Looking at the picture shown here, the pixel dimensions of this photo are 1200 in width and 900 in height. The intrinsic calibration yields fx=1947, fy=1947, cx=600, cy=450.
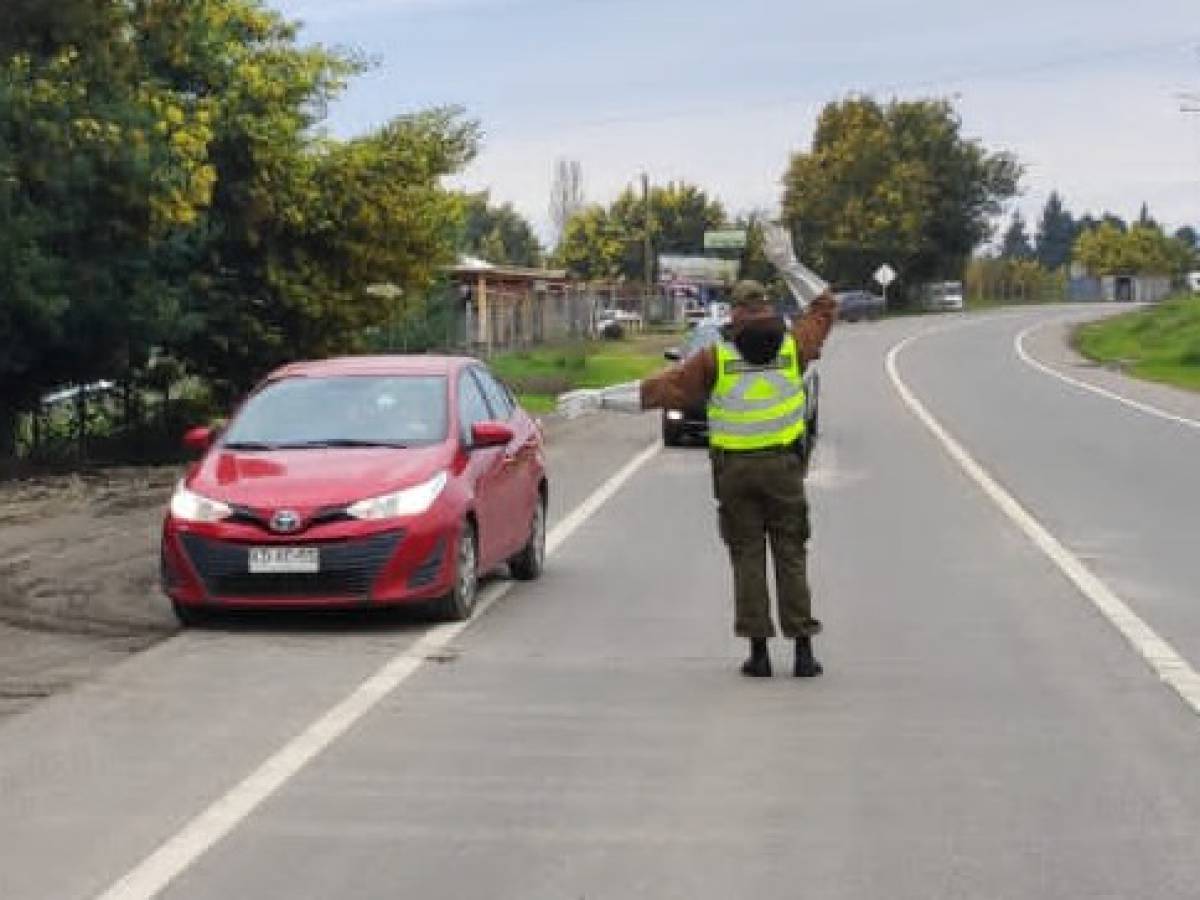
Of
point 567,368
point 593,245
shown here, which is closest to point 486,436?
point 567,368

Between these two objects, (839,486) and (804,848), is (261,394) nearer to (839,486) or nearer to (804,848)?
(804,848)

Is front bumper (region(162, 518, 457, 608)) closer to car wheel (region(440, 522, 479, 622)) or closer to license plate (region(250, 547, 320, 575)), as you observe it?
license plate (region(250, 547, 320, 575))

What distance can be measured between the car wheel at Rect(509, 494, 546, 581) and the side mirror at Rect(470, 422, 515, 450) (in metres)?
1.37

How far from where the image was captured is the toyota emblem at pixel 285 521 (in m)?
10.1

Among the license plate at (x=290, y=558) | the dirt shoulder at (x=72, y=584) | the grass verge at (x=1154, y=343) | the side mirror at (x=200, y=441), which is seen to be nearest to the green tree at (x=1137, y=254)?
the grass verge at (x=1154, y=343)

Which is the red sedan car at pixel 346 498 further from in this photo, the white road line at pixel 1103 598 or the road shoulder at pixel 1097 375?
the road shoulder at pixel 1097 375

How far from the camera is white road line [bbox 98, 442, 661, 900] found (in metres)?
5.71

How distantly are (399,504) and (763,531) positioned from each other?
7.14 feet

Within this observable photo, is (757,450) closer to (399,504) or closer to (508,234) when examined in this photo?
(399,504)

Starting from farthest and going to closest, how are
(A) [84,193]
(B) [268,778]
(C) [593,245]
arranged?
(C) [593,245], (A) [84,193], (B) [268,778]

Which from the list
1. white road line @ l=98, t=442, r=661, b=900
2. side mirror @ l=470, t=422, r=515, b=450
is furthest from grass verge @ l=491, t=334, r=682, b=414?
white road line @ l=98, t=442, r=661, b=900

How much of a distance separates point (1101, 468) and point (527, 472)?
34.7 feet

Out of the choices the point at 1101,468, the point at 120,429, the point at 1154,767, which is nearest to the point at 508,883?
the point at 1154,767

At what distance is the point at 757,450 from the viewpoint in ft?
29.3
